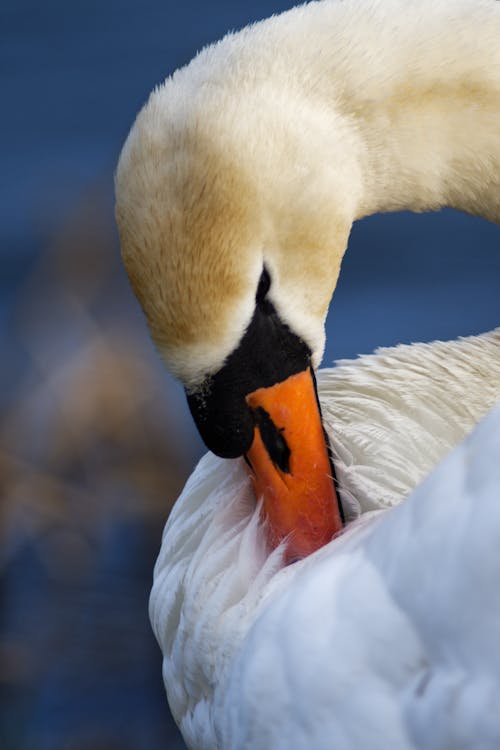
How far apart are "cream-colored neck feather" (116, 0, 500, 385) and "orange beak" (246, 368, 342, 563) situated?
0.26 ft

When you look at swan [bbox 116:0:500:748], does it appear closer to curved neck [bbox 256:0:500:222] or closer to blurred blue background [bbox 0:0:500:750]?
curved neck [bbox 256:0:500:222]

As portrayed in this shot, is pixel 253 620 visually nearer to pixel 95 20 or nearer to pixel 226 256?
pixel 226 256

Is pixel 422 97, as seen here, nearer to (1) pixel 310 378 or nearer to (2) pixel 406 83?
(2) pixel 406 83

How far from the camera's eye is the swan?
171 cm

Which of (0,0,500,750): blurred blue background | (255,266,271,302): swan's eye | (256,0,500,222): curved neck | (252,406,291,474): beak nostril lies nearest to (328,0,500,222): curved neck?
(256,0,500,222): curved neck

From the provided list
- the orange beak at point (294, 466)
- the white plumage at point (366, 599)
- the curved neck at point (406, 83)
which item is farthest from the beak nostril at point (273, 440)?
the curved neck at point (406, 83)

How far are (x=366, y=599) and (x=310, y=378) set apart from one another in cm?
37

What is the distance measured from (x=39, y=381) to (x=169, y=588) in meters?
1.05

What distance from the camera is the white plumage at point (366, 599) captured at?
65.9 inches

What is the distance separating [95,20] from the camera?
4.57 metres

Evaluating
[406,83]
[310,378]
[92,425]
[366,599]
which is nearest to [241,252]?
[310,378]

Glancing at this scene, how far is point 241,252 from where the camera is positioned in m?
1.90

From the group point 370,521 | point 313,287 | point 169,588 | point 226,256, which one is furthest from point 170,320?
point 169,588

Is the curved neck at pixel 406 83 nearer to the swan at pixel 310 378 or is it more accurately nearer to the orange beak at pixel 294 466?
the swan at pixel 310 378
